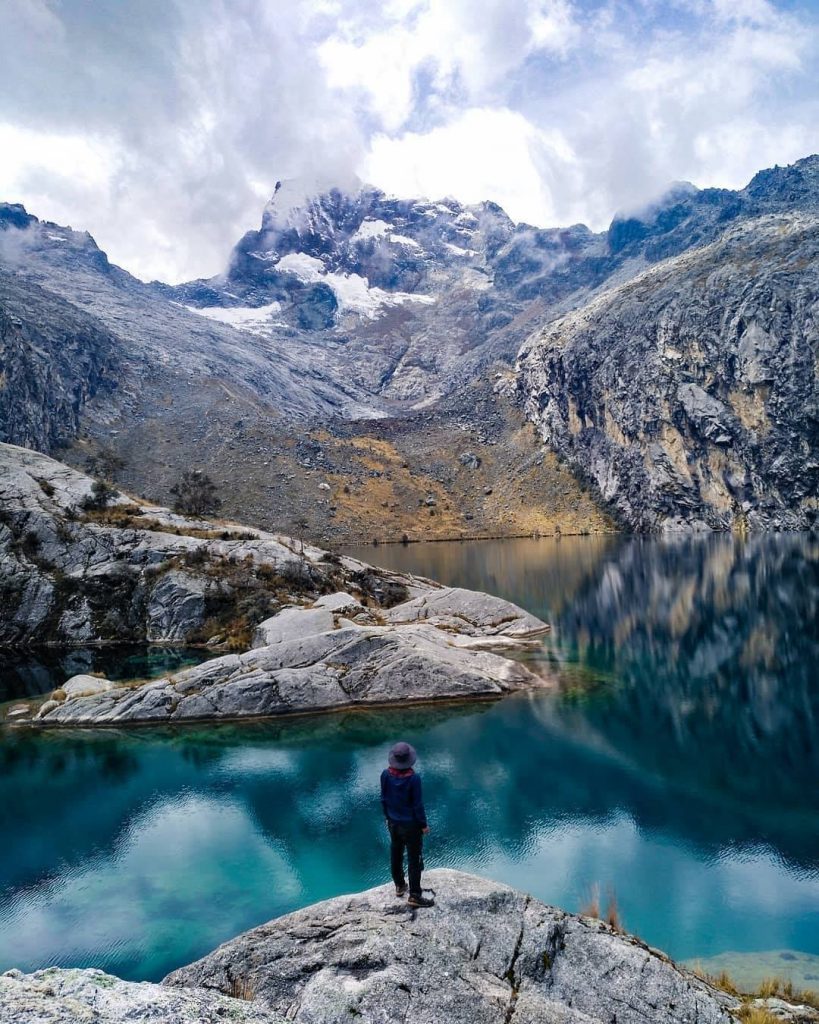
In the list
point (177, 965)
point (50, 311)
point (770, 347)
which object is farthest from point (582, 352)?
point (177, 965)

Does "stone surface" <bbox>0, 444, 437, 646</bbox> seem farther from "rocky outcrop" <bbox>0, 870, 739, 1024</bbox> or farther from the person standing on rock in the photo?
"rocky outcrop" <bbox>0, 870, 739, 1024</bbox>

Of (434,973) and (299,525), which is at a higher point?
(299,525)

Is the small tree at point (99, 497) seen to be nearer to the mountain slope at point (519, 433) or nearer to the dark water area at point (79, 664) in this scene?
the dark water area at point (79, 664)

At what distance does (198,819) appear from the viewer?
916 inches

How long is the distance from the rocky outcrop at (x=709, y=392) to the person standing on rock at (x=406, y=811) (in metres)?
147

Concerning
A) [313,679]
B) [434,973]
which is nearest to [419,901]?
[434,973]

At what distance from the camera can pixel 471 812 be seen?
22547 millimetres

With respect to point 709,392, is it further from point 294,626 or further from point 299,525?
point 294,626

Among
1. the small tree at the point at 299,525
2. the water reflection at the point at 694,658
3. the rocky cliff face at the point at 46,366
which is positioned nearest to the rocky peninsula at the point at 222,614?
the water reflection at the point at 694,658

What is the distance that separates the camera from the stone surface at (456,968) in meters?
8.04

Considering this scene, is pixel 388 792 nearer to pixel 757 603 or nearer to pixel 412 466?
pixel 757 603

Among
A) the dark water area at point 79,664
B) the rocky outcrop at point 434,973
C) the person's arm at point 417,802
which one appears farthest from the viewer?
the dark water area at point 79,664

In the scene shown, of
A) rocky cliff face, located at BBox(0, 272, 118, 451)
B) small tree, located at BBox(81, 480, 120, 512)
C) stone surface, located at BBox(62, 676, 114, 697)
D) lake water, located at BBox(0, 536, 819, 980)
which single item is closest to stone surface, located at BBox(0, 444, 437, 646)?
small tree, located at BBox(81, 480, 120, 512)

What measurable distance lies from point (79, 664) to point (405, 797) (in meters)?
41.5
